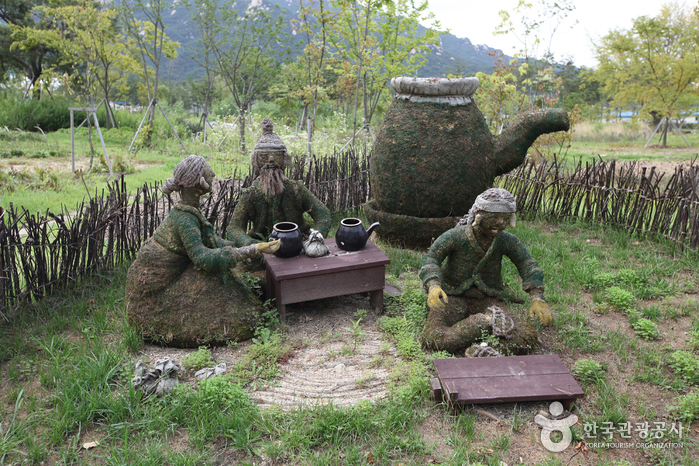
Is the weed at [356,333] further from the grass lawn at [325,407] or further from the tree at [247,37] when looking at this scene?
the tree at [247,37]

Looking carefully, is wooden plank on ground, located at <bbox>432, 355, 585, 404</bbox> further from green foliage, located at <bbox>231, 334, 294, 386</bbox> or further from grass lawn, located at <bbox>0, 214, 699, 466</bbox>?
green foliage, located at <bbox>231, 334, 294, 386</bbox>

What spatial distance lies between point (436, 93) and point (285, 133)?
24.2 feet

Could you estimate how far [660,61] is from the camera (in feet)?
50.1

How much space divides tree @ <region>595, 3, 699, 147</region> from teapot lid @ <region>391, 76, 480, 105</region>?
13.5 m

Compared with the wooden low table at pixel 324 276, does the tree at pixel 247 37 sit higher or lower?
higher

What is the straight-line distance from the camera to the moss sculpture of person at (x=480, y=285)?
317 cm

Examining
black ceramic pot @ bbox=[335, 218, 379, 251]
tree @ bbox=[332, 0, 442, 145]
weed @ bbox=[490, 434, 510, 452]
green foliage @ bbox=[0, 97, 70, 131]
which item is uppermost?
tree @ bbox=[332, 0, 442, 145]

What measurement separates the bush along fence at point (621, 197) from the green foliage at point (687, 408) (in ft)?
9.12

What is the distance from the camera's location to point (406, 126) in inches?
190

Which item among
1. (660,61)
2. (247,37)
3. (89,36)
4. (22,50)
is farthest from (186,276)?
(22,50)

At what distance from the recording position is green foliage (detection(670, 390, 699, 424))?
268cm

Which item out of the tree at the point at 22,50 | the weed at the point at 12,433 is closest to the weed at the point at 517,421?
the weed at the point at 12,433

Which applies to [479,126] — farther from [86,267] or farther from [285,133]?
[285,133]

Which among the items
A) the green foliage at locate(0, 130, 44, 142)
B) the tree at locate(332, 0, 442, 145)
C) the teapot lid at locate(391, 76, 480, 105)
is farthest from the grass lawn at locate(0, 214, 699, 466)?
the green foliage at locate(0, 130, 44, 142)
